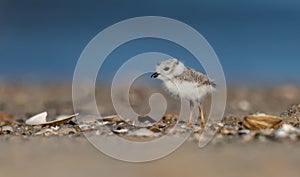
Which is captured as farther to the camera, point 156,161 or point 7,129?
point 7,129

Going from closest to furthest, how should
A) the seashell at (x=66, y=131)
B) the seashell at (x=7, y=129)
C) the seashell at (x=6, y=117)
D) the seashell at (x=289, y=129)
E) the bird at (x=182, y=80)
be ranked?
the seashell at (x=289, y=129)
the bird at (x=182, y=80)
the seashell at (x=66, y=131)
the seashell at (x=7, y=129)
the seashell at (x=6, y=117)

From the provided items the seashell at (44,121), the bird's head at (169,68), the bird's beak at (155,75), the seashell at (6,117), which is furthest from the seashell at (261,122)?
the seashell at (6,117)

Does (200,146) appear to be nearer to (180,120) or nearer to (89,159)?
(89,159)

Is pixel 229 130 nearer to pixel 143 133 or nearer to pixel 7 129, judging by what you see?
pixel 143 133

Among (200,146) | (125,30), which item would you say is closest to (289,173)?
(200,146)

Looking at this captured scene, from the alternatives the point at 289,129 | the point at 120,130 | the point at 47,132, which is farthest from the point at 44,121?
the point at 289,129

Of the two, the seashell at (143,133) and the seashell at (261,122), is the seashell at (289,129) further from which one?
the seashell at (143,133)

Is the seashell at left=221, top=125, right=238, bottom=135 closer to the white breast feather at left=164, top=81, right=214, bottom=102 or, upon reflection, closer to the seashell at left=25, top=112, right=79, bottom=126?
the white breast feather at left=164, top=81, right=214, bottom=102
